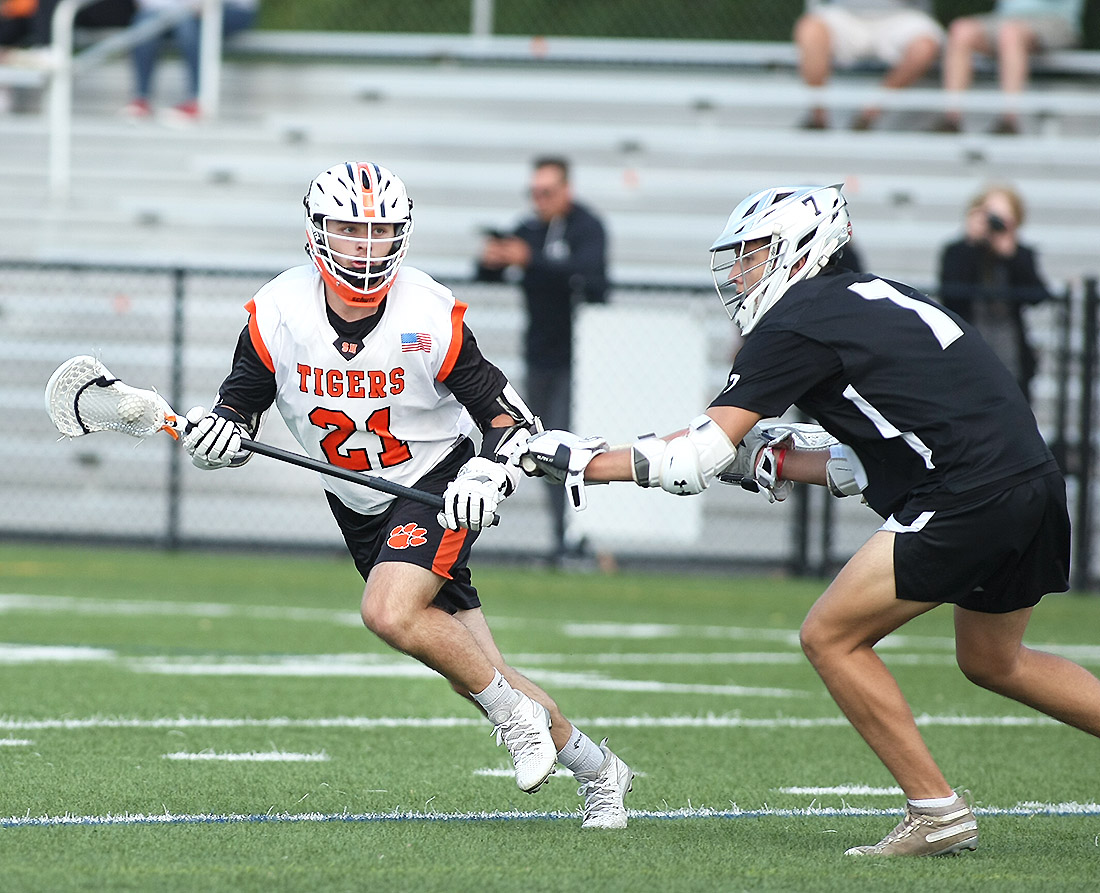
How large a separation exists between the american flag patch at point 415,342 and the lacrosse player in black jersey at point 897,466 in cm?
65

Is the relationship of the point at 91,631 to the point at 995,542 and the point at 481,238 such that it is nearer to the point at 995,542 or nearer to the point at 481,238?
the point at 995,542

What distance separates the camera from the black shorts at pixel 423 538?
15.4ft

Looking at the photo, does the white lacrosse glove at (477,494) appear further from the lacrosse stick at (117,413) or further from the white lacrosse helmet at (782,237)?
the white lacrosse helmet at (782,237)

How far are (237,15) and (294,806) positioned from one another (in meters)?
11.7

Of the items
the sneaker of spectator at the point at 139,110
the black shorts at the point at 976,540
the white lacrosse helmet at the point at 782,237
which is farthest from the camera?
the sneaker of spectator at the point at 139,110

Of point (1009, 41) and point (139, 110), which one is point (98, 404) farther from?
point (1009, 41)

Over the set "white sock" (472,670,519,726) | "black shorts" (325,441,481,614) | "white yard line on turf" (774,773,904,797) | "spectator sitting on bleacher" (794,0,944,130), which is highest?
"spectator sitting on bleacher" (794,0,944,130)

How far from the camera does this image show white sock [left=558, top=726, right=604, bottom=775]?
15.1 ft

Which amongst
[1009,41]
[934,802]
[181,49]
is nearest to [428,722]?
[934,802]

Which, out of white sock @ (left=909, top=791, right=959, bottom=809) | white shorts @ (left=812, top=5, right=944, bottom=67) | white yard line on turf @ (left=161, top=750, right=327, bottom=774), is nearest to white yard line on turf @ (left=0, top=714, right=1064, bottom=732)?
white yard line on turf @ (left=161, top=750, right=327, bottom=774)

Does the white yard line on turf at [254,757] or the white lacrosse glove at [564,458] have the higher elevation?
the white lacrosse glove at [564,458]

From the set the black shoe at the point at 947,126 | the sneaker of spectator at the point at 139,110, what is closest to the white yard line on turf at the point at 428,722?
the black shoe at the point at 947,126

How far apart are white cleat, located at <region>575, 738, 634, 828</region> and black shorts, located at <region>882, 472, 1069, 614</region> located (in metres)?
0.95

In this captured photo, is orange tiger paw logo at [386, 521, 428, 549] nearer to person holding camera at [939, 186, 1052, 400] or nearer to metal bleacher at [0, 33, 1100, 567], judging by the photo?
person holding camera at [939, 186, 1052, 400]
